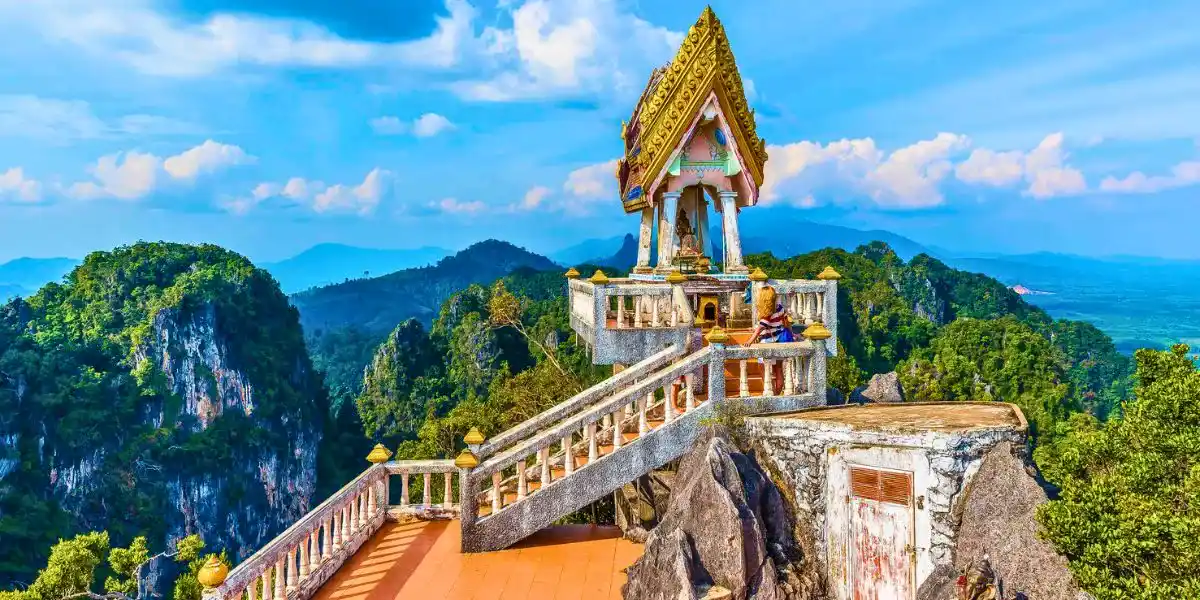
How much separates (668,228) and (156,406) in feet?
153

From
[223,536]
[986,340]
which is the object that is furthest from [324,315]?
[986,340]

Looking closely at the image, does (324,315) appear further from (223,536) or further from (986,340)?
(986,340)

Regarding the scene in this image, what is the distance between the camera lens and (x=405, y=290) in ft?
485

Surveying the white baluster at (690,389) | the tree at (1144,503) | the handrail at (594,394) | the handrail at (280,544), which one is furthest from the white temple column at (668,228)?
the tree at (1144,503)

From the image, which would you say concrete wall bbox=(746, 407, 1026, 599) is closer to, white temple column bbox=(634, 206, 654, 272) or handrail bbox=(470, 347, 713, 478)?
handrail bbox=(470, 347, 713, 478)

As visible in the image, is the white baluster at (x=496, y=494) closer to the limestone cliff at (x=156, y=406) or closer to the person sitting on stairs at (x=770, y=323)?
the person sitting on stairs at (x=770, y=323)

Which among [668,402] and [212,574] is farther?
[668,402]

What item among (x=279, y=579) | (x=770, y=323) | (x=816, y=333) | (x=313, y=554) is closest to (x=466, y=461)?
(x=313, y=554)

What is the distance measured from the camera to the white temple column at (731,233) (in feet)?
40.5

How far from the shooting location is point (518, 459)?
28.3ft

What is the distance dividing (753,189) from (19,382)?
46.3m

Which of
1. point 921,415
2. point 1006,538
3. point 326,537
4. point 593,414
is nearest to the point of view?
point 1006,538

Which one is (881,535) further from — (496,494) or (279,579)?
(279,579)

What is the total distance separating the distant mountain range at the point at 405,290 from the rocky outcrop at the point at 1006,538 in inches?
5383
